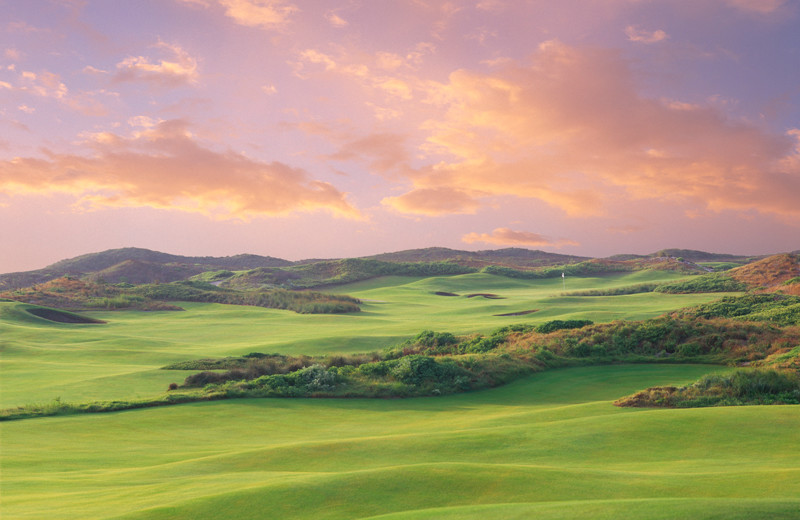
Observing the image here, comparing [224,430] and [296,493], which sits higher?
[296,493]

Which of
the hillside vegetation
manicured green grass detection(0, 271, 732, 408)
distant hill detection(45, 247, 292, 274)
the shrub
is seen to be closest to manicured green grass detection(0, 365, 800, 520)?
manicured green grass detection(0, 271, 732, 408)

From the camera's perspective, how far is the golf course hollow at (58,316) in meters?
52.2

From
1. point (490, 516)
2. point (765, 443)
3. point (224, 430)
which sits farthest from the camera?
point (224, 430)

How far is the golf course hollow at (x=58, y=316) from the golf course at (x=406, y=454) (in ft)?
94.8

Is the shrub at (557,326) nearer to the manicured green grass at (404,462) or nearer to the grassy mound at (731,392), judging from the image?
Answer: the manicured green grass at (404,462)

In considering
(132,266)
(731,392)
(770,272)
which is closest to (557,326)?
(731,392)

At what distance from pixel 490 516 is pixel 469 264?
136927 mm

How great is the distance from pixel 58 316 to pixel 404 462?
5308 centimetres

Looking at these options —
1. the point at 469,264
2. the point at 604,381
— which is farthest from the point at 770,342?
the point at 469,264

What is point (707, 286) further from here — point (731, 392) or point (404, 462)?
point (404, 462)

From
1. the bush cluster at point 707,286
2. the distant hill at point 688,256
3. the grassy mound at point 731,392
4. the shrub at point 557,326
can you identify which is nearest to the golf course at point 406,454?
the grassy mound at point 731,392

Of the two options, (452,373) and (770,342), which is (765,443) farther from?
(770,342)

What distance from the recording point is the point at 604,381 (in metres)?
20.9

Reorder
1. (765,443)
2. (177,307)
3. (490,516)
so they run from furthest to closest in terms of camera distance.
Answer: (177,307) → (765,443) → (490,516)
